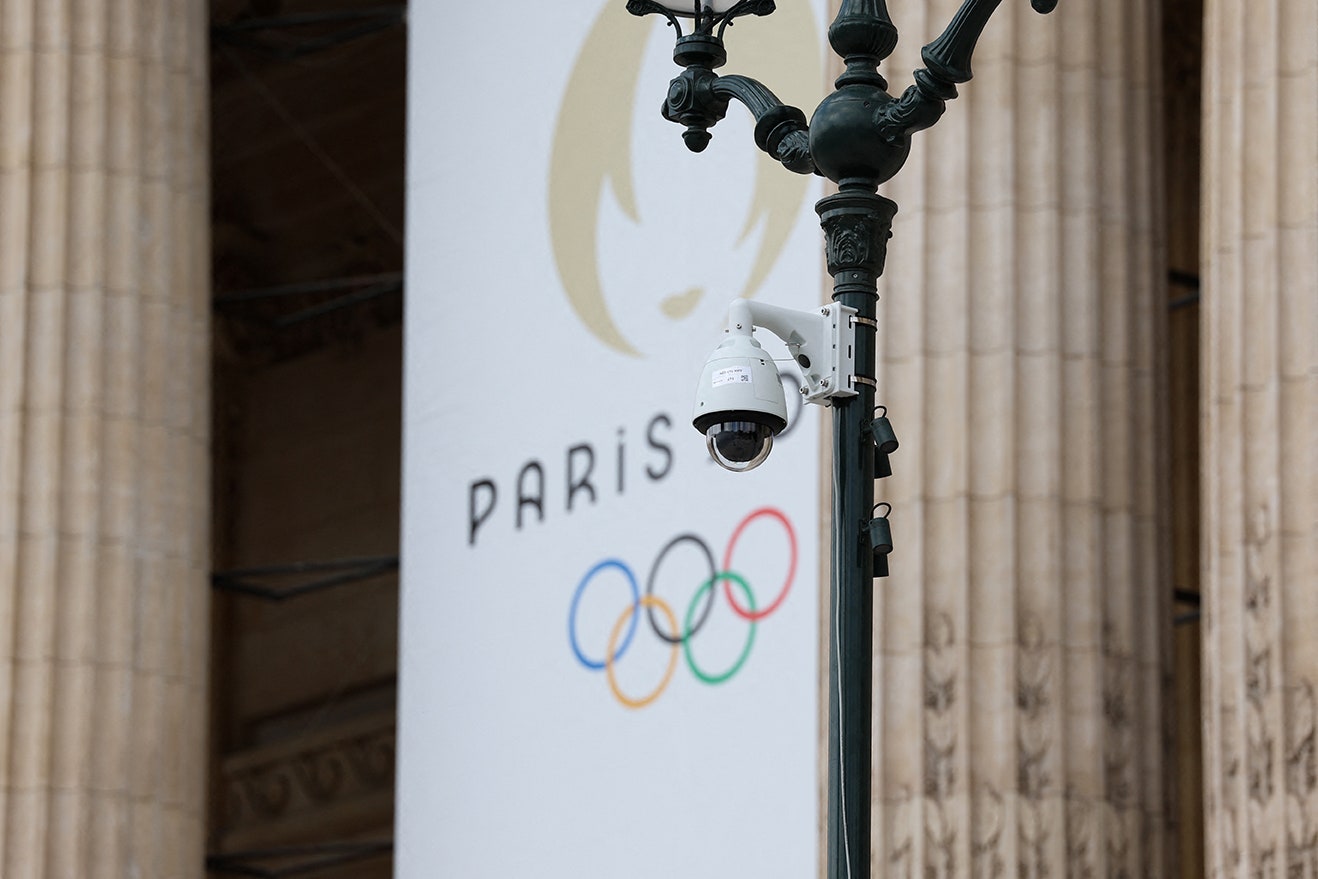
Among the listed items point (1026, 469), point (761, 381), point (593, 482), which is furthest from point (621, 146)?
point (761, 381)

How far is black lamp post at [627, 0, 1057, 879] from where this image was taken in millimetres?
7648

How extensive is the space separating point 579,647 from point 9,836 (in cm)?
394

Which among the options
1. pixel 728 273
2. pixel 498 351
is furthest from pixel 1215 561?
pixel 498 351

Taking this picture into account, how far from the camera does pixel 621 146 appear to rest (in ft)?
55.5

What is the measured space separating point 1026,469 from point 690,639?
2436 millimetres

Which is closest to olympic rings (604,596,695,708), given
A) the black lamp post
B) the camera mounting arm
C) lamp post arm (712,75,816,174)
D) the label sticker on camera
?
lamp post arm (712,75,816,174)

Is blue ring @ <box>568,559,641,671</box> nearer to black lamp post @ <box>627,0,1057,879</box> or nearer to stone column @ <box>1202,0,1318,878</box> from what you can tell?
stone column @ <box>1202,0,1318,878</box>

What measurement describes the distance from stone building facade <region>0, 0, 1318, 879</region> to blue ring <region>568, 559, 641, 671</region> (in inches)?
87.9

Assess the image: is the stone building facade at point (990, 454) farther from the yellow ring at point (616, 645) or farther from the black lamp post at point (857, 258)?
Answer: the black lamp post at point (857, 258)

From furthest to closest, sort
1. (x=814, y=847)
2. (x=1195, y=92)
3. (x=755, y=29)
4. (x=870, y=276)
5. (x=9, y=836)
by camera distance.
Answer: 1. (x=1195, y=92)
2. (x=9, y=836)
3. (x=755, y=29)
4. (x=814, y=847)
5. (x=870, y=276)

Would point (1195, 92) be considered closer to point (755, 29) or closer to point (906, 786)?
point (755, 29)

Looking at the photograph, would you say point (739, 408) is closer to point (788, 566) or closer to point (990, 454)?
point (990, 454)

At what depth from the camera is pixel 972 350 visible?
14.5m

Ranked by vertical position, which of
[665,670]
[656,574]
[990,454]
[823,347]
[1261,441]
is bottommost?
[823,347]
